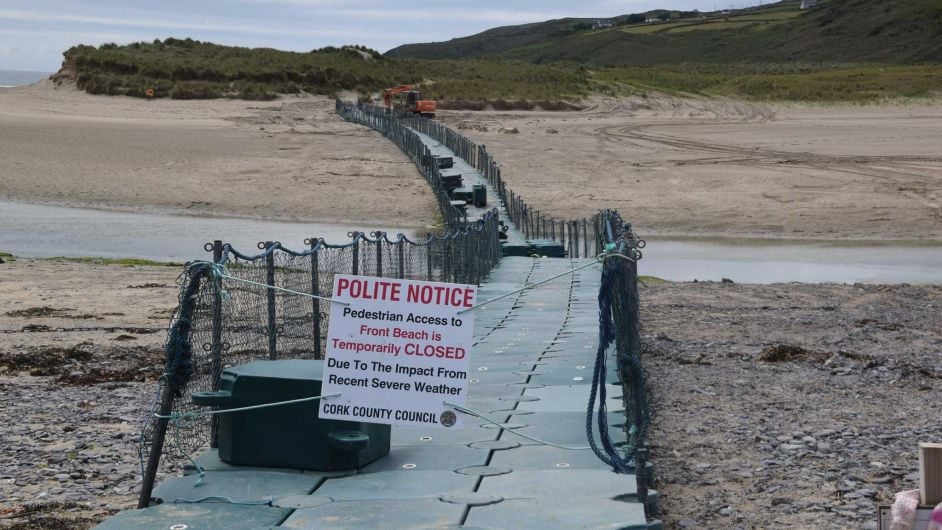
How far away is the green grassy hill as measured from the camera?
5359 inches

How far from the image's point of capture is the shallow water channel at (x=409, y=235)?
1064 inches

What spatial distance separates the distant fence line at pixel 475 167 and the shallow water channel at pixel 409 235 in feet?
5.66

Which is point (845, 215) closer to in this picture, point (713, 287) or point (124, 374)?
point (713, 287)

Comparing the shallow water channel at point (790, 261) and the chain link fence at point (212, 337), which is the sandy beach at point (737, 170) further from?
the chain link fence at point (212, 337)

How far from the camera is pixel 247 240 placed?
3012 cm

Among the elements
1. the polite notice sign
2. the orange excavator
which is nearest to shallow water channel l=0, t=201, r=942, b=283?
the polite notice sign

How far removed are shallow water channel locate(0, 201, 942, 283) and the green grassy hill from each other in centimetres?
9686

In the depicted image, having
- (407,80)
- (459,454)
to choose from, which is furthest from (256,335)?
(407,80)

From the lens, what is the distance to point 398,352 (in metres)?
6.25

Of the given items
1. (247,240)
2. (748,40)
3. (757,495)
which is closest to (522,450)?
(757,495)

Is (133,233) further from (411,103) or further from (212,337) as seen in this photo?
(411,103)

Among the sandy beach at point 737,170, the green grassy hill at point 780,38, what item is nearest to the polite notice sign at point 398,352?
the sandy beach at point 737,170

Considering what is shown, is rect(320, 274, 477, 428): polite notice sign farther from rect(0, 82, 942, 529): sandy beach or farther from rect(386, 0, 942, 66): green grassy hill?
rect(386, 0, 942, 66): green grassy hill

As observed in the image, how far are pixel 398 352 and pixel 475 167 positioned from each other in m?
34.3
